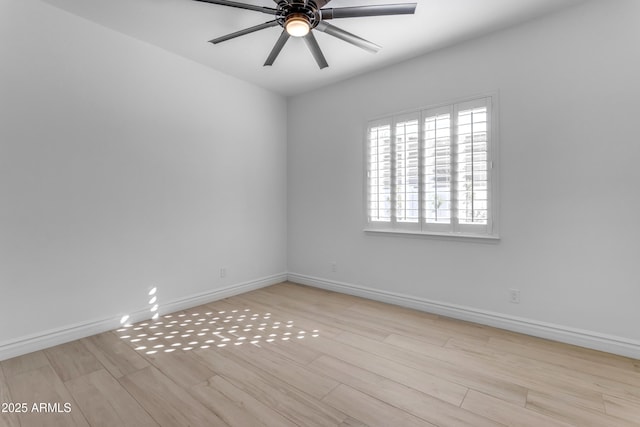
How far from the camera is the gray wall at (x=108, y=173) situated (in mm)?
2340

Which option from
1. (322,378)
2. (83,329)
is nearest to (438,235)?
(322,378)

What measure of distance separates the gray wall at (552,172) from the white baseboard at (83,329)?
2140 mm

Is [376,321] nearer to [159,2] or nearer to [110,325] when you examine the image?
[110,325]

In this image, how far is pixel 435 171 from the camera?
3127 mm

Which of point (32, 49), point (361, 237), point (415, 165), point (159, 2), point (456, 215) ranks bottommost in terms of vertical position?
point (361, 237)

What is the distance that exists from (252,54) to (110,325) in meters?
3.05

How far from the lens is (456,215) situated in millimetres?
3018

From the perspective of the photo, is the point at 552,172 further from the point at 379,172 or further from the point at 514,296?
the point at 379,172

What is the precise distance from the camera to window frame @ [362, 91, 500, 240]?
2.79m

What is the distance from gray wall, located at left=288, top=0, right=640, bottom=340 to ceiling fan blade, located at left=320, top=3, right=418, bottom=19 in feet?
4.37

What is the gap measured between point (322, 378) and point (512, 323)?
1881 millimetres

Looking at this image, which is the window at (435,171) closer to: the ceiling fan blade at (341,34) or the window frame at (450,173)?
the window frame at (450,173)

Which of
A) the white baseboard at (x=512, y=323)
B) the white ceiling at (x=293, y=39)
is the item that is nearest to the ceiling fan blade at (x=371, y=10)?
the white ceiling at (x=293, y=39)

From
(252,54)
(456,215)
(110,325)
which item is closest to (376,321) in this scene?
(456,215)
